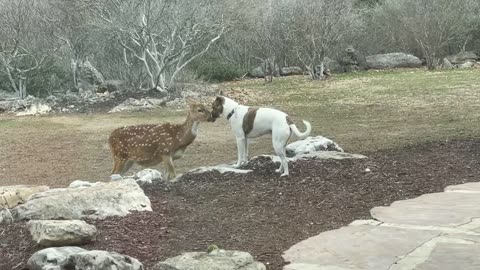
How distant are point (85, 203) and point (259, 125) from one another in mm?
3183

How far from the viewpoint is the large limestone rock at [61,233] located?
5305mm

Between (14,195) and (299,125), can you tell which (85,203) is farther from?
(299,125)

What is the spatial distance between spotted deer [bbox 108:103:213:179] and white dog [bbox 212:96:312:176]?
35cm

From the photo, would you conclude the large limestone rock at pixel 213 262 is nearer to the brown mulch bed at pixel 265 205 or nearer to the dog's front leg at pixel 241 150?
the brown mulch bed at pixel 265 205

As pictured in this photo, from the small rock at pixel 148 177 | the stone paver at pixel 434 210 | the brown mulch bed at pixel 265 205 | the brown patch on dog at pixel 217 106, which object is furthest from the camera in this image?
the brown patch on dog at pixel 217 106

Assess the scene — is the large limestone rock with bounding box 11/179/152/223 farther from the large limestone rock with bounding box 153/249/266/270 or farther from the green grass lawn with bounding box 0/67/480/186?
the green grass lawn with bounding box 0/67/480/186

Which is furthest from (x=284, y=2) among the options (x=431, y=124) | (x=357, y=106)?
(x=431, y=124)

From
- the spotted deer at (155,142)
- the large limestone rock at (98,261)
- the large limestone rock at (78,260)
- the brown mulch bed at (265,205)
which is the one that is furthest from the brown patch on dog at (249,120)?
the large limestone rock at (98,261)

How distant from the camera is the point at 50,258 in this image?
4.78 metres

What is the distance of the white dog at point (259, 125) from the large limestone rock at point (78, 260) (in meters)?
4.13

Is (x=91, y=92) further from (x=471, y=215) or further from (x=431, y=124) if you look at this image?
(x=471, y=215)

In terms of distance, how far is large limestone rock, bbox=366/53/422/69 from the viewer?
37.8 meters

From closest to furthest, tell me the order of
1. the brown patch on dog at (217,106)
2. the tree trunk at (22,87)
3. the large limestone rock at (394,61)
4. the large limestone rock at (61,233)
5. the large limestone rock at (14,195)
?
the large limestone rock at (61,233) < the large limestone rock at (14,195) < the brown patch on dog at (217,106) < the tree trunk at (22,87) < the large limestone rock at (394,61)

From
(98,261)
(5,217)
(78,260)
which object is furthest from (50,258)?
(5,217)
